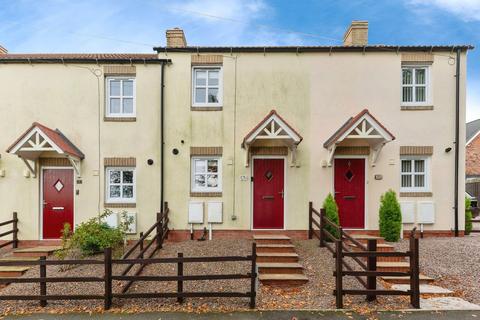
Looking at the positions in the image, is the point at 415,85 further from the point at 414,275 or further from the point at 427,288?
the point at 414,275

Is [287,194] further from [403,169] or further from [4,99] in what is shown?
[4,99]

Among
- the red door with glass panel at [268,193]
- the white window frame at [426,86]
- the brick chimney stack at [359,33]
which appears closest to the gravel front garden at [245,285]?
the red door with glass panel at [268,193]

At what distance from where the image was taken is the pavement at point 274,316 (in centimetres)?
523

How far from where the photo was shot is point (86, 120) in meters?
9.70

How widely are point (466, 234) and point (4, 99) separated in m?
16.7

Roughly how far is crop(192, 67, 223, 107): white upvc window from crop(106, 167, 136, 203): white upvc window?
3.30 meters

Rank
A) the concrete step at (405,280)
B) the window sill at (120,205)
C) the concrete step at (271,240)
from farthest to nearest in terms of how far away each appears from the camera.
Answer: the window sill at (120,205), the concrete step at (271,240), the concrete step at (405,280)

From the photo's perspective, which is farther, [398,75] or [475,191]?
[475,191]

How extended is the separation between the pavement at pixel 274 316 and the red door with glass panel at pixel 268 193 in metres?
4.35

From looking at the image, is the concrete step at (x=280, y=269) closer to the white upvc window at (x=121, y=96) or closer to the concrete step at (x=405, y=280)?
the concrete step at (x=405, y=280)

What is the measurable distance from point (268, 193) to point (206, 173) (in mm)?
2206

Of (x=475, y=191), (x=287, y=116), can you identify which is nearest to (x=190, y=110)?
(x=287, y=116)

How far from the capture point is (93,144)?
381 inches

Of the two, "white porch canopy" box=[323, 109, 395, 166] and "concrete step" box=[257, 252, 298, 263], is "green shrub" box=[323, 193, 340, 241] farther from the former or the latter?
"concrete step" box=[257, 252, 298, 263]
